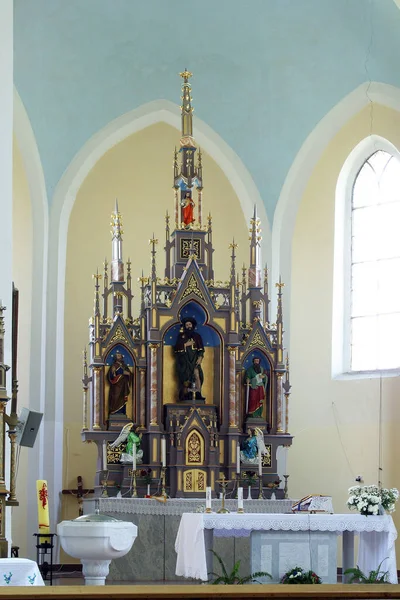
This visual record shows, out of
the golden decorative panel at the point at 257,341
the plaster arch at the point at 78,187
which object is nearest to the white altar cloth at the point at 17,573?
the golden decorative panel at the point at 257,341

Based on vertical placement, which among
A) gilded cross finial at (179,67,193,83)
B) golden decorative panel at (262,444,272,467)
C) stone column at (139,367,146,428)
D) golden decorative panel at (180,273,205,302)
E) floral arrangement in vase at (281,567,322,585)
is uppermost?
gilded cross finial at (179,67,193,83)

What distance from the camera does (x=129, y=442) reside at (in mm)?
16750

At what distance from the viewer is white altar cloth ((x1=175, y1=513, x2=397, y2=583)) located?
13633 mm

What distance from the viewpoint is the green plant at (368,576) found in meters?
12.8

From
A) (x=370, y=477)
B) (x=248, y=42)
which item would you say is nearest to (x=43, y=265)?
(x=248, y=42)

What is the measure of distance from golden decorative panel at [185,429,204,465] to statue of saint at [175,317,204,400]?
59 cm

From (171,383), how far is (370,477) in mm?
3670

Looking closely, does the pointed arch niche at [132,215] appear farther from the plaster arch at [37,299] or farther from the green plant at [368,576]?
the green plant at [368,576]

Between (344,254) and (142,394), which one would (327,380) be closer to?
(344,254)

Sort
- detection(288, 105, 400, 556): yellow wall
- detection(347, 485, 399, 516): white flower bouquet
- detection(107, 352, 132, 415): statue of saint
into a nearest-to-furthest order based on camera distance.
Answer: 1. detection(347, 485, 399, 516): white flower bouquet
2. detection(107, 352, 132, 415): statue of saint
3. detection(288, 105, 400, 556): yellow wall

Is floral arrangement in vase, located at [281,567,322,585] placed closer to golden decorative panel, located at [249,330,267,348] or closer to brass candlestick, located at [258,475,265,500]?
brass candlestick, located at [258,475,265,500]

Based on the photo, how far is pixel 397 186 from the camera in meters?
19.7

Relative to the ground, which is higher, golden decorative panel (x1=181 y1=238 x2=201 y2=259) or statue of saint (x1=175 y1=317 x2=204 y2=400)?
golden decorative panel (x1=181 y1=238 x2=201 y2=259)

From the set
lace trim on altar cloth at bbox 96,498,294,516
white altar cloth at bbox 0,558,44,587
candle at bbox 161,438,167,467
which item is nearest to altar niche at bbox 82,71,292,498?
candle at bbox 161,438,167,467
